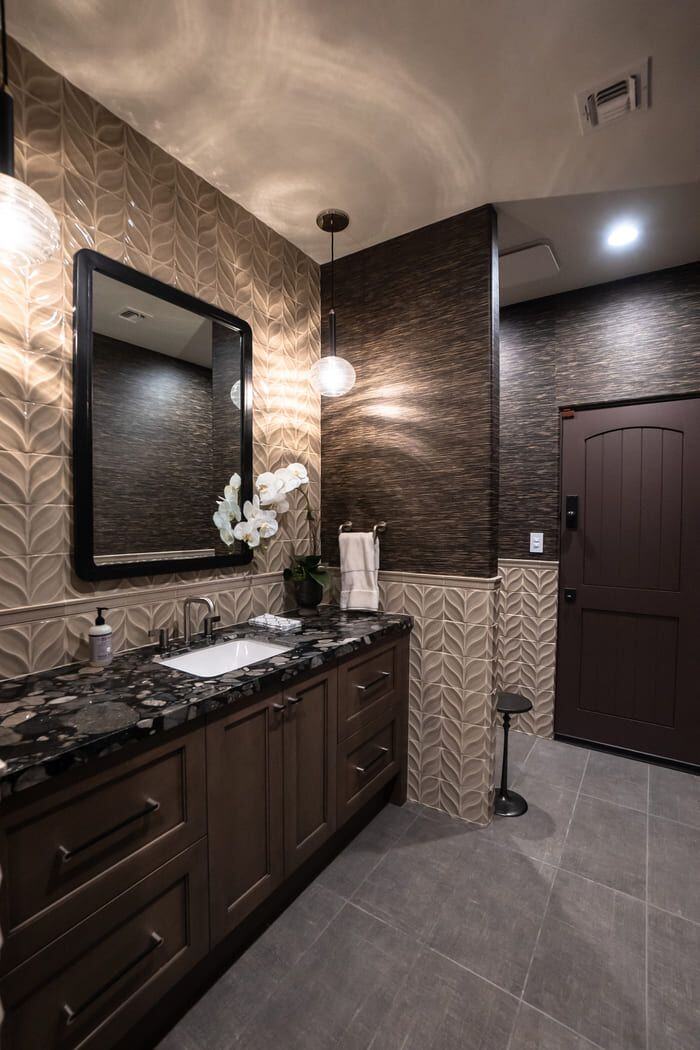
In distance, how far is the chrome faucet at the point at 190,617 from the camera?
5.64ft

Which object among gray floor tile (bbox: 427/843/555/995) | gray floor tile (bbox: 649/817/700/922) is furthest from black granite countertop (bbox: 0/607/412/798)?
gray floor tile (bbox: 649/817/700/922)

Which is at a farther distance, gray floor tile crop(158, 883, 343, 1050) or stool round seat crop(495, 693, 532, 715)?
stool round seat crop(495, 693, 532, 715)

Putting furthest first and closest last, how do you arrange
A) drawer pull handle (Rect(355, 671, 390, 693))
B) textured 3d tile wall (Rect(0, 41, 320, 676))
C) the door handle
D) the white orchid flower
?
the door handle
the white orchid flower
drawer pull handle (Rect(355, 671, 390, 693))
textured 3d tile wall (Rect(0, 41, 320, 676))

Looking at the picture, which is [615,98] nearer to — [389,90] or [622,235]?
[389,90]

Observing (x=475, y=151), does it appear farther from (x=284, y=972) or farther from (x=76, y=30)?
(x=284, y=972)

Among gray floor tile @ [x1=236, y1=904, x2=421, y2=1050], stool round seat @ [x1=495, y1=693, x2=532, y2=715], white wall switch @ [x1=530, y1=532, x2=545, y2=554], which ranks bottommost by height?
gray floor tile @ [x1=236, y1=904, x2=421, y2=1050]

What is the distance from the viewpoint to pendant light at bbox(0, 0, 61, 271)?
1042mm

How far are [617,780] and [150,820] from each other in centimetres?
241

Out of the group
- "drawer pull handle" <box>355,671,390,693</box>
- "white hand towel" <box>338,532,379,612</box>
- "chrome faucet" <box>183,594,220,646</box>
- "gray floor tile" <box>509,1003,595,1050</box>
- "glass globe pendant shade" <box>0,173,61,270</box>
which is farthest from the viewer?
"white hand towel" <box>338,532,379,612</box>

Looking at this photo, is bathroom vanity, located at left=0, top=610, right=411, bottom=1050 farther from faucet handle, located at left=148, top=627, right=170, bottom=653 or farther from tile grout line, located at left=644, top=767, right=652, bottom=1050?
tile grout line, located at left=644, top=767, right=652, bottom=1050

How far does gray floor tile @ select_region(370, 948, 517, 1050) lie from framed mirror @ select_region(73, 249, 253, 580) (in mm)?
1498

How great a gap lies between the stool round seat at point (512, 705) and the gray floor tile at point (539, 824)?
45 cm

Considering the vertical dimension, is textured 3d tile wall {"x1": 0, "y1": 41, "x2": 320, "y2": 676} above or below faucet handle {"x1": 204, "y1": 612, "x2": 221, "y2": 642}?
above

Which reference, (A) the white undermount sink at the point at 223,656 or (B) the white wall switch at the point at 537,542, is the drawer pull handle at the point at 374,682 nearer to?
(A) the white undermount sink at the point at 223,656
